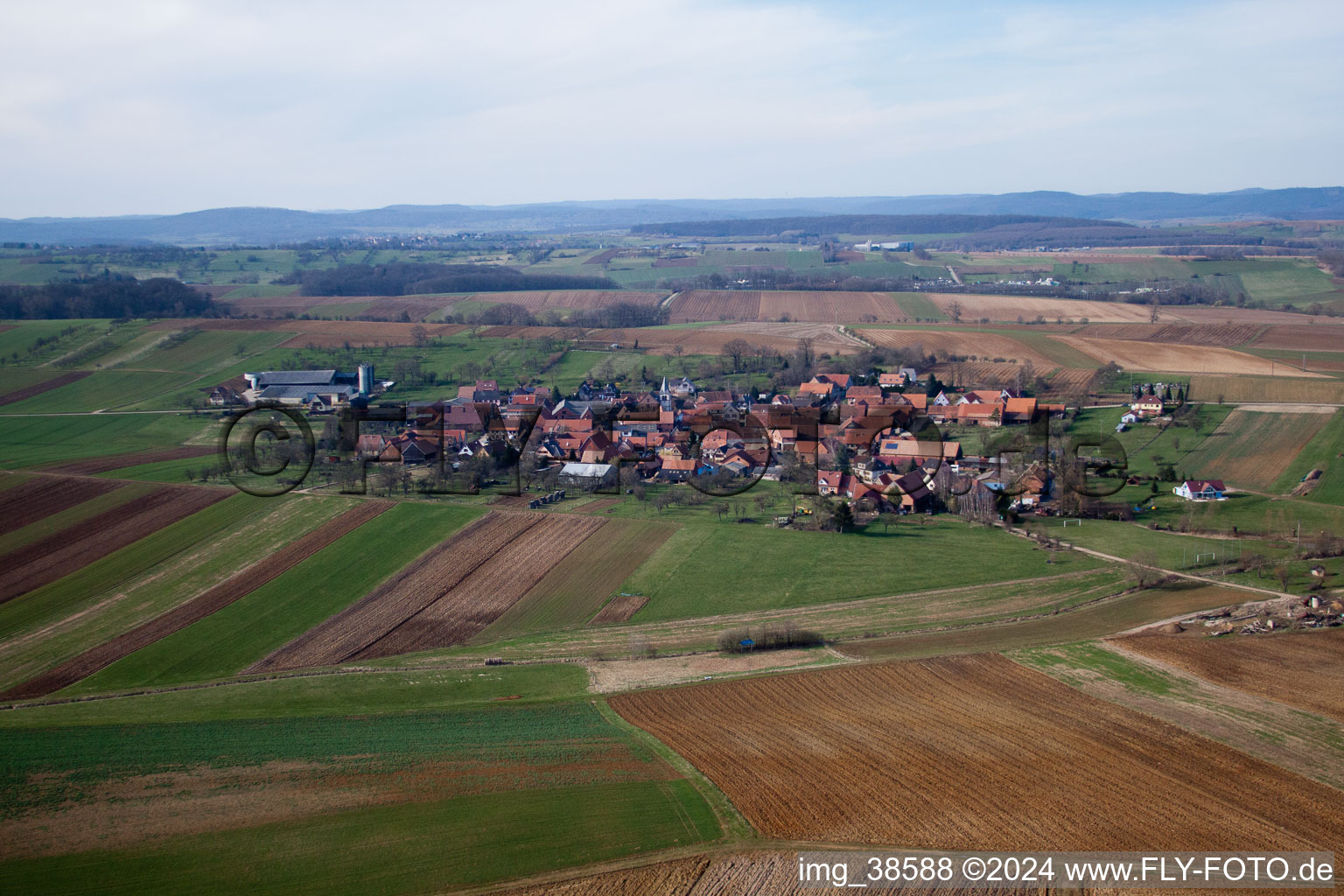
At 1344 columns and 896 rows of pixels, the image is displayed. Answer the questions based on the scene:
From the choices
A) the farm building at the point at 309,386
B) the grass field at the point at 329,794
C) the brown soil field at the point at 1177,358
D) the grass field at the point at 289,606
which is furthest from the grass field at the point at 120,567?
the brown soil field at the point at 1177,358

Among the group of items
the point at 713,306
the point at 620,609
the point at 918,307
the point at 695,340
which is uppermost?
the point at 713,306

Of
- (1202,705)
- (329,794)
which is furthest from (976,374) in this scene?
(329,794)

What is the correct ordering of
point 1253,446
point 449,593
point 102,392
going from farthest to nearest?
point 102,392
point 1253,446
point 449,593

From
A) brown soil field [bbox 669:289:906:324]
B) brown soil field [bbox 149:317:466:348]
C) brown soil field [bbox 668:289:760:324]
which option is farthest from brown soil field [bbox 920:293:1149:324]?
brown soil field [bbox 149:317:466:348]

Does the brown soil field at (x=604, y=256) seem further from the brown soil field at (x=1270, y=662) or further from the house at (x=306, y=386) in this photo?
the brown soil field at (x=1270, y=662)

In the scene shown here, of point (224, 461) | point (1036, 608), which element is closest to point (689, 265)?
point (224, 461)

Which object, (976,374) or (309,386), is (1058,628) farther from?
(309,386)

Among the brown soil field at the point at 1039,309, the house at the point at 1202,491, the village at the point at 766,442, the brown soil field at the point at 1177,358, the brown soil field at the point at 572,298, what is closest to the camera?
the house at the point at 1202,491
